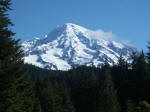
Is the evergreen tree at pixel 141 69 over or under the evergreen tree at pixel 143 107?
over

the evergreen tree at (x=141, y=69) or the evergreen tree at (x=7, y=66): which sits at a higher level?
the evergreen tree at (x=141, y=69)

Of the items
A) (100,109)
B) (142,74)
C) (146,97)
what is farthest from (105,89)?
(142,74)

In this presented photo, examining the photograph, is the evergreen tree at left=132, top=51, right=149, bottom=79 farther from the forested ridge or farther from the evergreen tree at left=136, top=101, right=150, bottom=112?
the evergreen tree at left=136, top=101, right=150, bottom=112

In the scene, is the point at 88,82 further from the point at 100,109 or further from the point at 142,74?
the point at 100,109

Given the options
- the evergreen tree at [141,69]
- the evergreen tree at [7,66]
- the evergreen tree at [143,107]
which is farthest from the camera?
the evergreen tree at [141,69]

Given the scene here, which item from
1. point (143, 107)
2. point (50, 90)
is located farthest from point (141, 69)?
point (143, 107)

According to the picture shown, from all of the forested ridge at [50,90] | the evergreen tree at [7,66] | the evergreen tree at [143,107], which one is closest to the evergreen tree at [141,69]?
the forested ridge at [50,90]

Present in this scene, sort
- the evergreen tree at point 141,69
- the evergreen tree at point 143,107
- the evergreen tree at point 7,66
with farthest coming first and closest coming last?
the evergreen tree at point 141,69, the evergreen tree at point 7,66, the evergreen tree at point 143,107

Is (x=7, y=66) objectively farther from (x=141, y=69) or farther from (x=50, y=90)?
(x=141, y=69)

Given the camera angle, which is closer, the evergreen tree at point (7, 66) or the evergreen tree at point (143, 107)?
the evergreen tree at point (143, 107)

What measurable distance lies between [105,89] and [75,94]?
4361cm

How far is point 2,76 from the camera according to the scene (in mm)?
17156

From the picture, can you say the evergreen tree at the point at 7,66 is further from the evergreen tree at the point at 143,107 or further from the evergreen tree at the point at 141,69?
the evergreen tree at the point at 141,69

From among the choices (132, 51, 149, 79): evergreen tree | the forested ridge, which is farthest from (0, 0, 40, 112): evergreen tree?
(132, 51, 149, 79): evergreen tree
